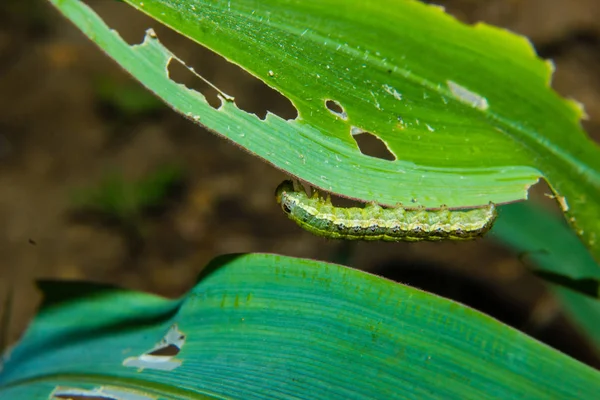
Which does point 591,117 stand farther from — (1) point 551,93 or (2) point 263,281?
(2) point 263,281

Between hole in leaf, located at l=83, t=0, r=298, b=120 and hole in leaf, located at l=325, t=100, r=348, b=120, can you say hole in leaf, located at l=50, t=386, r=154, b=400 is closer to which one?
hole in leaf, located at l=325, t=100, r=348, b=120

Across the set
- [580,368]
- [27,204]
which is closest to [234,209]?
[27,204]

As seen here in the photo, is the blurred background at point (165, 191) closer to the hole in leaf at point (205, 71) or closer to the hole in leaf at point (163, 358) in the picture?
the hole in leaf at point (205, 71)

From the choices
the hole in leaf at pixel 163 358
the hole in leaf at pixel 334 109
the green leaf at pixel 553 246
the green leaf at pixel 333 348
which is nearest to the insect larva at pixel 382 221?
the hole in leaf at pixel 334 109

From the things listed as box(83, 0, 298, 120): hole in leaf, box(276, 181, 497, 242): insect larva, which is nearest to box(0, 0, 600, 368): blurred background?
box(83, 0, 298, 120): hole in leaf

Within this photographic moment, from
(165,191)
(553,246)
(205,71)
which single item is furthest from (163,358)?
(205,71)
